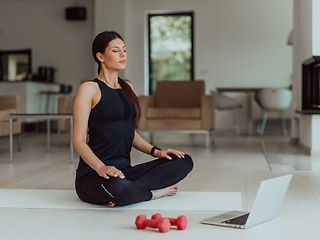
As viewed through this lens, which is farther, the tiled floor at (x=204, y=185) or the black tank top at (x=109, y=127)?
the black tank top at (x=109, y=127)

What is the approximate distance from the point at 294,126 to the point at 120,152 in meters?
5.01

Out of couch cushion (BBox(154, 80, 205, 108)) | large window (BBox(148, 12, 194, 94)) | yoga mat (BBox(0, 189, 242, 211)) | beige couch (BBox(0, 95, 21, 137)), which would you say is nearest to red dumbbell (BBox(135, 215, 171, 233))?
yoga mat (BBox(0, 189, 242, 211))

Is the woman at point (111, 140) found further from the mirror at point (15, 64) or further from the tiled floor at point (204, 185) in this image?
the mirror at point (15, 64)

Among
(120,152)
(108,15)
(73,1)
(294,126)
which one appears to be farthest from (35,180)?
(73,1)

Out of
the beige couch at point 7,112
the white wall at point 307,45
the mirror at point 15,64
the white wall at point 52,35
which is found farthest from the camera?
the mirror at point 15,64

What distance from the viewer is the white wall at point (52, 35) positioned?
36.8ft

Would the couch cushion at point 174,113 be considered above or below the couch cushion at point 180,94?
below

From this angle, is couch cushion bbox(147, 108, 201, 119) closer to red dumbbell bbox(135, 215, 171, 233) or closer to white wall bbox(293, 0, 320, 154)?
white wall bbox(293, 0, 320, 154)

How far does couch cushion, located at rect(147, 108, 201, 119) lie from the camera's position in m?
6.61

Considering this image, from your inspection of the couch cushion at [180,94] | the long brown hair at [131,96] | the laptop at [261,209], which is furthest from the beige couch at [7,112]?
the laptop at [261,209]

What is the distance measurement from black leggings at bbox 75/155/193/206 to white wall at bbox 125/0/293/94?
7693 millimetres

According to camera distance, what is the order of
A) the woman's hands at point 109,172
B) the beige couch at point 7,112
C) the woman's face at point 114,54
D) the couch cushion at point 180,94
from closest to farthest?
the woman's hands at point 109,172 < the woman's face at point 114,54 < the beige couch at point 7,112 < the couch cushion at point 180,94

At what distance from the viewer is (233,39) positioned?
10.4 meters

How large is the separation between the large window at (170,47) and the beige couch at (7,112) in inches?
195
